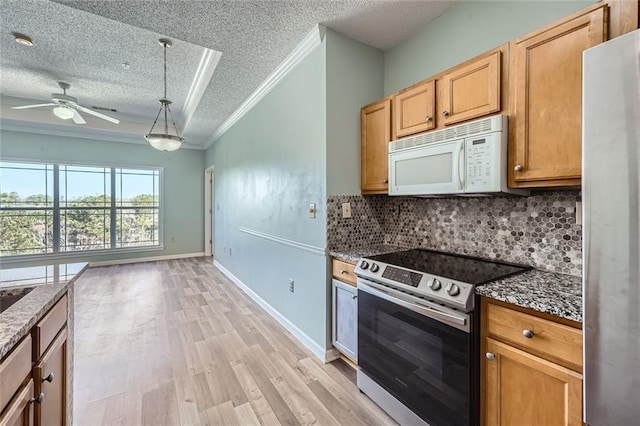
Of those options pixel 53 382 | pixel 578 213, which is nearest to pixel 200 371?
pixel 53 382

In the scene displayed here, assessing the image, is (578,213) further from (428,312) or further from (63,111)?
(63,111)

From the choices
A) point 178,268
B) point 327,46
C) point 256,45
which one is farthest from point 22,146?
point 327,46

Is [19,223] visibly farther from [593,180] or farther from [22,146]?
[593,180]

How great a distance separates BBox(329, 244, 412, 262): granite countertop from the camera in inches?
82.2

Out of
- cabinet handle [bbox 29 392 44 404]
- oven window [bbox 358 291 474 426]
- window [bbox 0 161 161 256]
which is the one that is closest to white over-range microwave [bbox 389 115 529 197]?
oven window [bbox 358 291 474 426]

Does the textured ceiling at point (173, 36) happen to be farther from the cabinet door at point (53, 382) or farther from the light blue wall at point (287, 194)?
the cabinet door at point (53, 382)

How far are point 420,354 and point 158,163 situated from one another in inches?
262

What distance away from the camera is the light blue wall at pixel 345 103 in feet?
7.59

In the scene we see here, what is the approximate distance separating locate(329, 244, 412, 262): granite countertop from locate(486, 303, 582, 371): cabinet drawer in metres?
0.90

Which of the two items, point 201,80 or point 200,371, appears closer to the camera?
point 200,371

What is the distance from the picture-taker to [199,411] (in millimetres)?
1772

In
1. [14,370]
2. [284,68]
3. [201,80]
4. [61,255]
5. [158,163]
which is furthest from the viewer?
[158,163]

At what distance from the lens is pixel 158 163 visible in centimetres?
634

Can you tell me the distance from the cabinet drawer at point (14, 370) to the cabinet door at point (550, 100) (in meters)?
2.14
